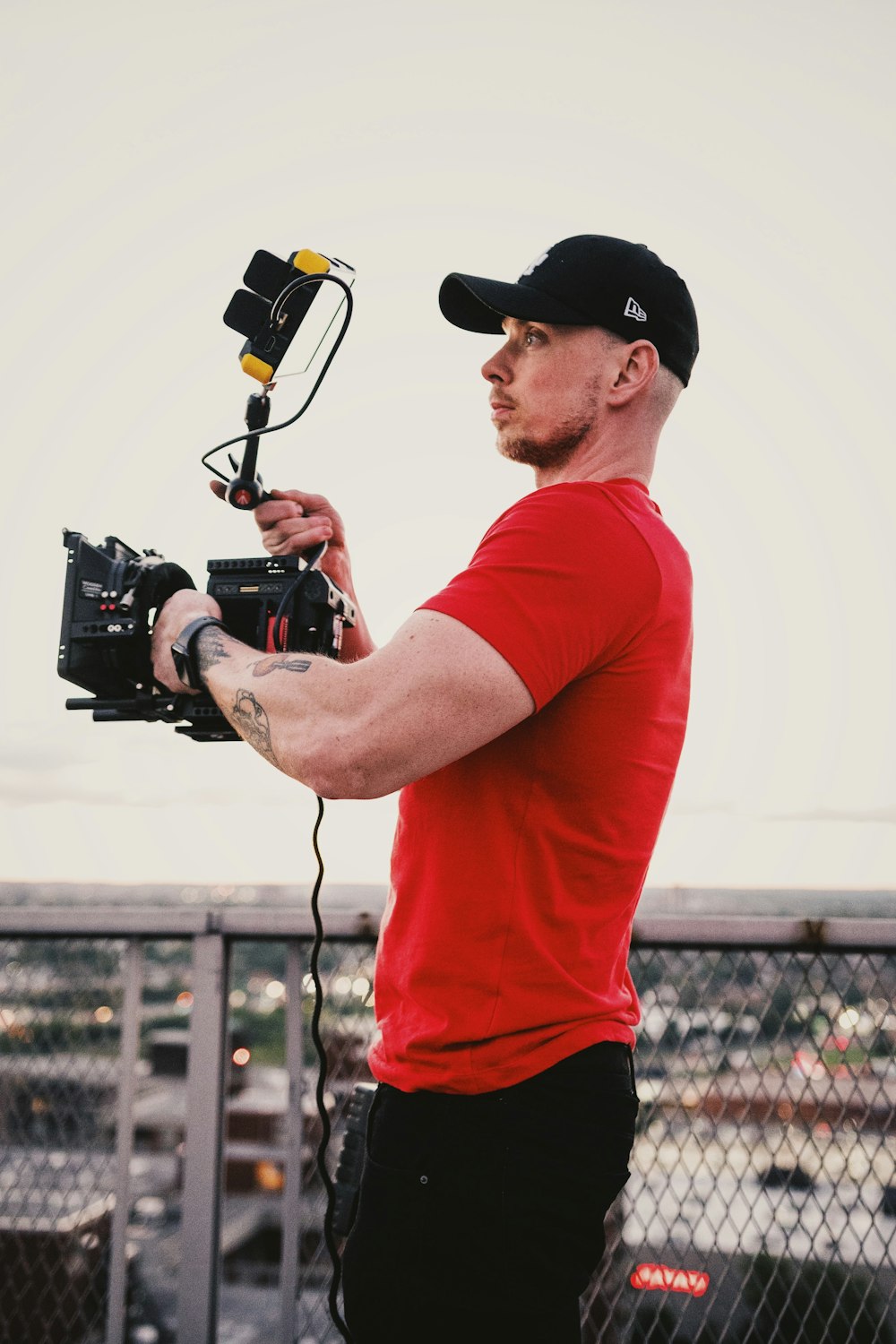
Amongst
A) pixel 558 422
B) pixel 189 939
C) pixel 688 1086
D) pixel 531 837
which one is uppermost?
pixel 558 422

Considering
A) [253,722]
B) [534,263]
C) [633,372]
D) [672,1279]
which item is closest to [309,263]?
[534,263]

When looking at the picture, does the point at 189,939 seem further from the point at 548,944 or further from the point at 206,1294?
the point at 548,944

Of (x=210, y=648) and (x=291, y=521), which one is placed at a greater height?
(x=291, y=521)

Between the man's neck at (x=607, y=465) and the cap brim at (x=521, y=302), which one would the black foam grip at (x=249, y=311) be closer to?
the cap brim at (x=521, y=302)

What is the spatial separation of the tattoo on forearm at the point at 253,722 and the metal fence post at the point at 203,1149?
1001 mm

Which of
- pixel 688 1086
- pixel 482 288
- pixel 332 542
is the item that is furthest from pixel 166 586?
pixel 688 1086

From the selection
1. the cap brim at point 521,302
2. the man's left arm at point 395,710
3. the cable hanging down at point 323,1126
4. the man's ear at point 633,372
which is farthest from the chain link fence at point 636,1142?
the cap brim at point 521,302

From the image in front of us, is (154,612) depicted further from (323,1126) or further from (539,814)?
(323,1126)

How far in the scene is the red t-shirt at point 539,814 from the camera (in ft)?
3.56

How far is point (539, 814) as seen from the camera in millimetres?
1149

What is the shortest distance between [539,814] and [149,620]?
2.24ft

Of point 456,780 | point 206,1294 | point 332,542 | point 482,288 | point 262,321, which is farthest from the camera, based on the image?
point 206,1294

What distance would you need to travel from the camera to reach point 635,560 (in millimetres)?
1149

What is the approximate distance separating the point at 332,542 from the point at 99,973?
122 cm
